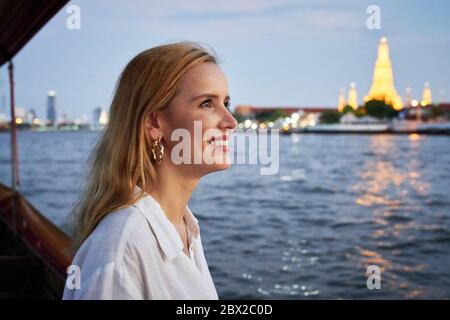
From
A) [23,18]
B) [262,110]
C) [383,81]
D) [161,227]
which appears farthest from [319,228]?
[383,81]

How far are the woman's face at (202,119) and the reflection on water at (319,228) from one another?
0.32 metres

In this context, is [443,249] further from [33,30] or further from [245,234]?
[33,30]

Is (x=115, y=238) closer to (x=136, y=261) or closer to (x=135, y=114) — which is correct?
(x=136, y=261)

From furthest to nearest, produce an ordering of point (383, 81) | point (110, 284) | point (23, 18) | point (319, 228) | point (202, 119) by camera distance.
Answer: point (383, 81) → point (319, 228) → point (23, 18) → point (202, 119) → point (110, 284)

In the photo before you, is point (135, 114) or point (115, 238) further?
point (135, 114)

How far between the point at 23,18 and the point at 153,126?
78.5 inches

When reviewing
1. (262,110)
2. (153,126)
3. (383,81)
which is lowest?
(153,126)

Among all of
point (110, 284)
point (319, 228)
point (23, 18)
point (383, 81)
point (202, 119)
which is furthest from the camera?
point (383, 81)

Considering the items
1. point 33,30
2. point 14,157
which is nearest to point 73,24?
point 33,30

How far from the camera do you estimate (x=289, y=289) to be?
6.67m

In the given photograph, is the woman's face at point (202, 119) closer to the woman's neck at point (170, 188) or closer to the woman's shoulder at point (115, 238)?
the woman's neck at point (170, 188)

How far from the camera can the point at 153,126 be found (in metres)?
0.97

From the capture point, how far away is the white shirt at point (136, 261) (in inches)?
29.9

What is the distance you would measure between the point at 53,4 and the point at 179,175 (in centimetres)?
Result: 172
